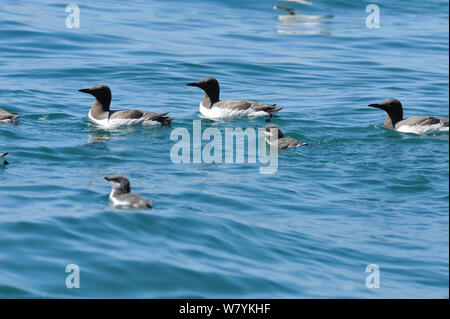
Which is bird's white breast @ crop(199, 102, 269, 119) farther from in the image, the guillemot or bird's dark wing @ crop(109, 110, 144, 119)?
bird's dark wing @ crop(109, 110, 144, 119)

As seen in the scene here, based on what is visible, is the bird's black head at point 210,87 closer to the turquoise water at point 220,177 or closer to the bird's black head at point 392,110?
the turquoise water at point 220,177

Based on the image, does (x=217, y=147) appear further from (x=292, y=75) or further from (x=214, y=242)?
(x=292, y=75)

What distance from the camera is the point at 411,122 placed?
680 inches

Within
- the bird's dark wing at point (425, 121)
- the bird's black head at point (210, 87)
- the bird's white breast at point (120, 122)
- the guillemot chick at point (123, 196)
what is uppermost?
the bird's black head at point (210, 87)

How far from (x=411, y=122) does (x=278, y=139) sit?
3220 millimetres

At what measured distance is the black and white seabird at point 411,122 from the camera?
17062 mm

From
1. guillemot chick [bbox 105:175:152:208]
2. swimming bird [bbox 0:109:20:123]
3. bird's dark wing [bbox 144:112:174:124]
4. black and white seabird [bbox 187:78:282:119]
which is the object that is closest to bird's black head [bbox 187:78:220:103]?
black and white seabird [bbox 187:78:282:119]

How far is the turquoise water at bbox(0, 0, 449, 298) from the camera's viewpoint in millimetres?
9797

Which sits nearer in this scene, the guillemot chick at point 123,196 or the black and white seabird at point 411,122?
the guillemot chick at point 123,196

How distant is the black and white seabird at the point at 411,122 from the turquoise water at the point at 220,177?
1.07 feet

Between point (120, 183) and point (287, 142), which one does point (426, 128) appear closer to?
point (287, 142)

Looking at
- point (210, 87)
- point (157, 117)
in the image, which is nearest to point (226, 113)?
point (210, 87)

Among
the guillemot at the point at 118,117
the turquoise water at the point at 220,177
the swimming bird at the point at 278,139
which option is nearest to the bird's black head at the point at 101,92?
the guillemot at the point at 118,117

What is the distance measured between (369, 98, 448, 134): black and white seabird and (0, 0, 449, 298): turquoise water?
33 centimetres
